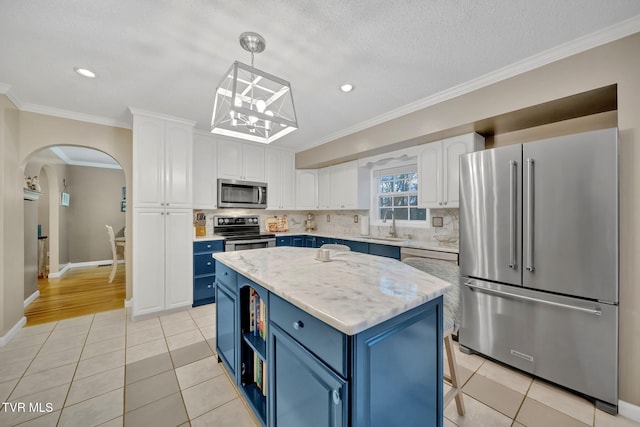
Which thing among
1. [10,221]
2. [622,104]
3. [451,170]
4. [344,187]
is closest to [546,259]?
[622,104]

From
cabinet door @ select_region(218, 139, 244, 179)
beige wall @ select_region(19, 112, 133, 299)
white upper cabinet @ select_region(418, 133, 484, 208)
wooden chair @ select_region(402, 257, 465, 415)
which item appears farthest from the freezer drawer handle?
beige wall @ select_region(19, 112, 133, 299)

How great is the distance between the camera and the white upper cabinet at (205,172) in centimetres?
377

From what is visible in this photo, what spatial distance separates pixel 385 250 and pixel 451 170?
4.02 feet

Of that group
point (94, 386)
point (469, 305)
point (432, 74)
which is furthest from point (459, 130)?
point (94, 386)

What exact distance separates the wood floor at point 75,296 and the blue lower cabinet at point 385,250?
3599 mm

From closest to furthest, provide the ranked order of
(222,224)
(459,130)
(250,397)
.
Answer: (250,397) → (459,130) → (222,224)

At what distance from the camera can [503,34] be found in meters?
1.72

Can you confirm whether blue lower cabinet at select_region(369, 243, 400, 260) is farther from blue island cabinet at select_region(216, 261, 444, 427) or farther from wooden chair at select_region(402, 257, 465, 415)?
blue island cabinet at select_region(216, 261, 444, 427)

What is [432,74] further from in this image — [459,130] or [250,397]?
[250,397]

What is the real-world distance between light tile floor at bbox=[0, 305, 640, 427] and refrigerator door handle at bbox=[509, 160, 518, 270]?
924 millimetres

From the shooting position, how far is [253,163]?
14.2 feet

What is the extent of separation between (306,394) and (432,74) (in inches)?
100

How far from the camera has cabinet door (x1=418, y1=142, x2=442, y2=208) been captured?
2920mm

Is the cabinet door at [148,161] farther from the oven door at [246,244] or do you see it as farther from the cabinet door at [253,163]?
the cabinet door at [253,163]
